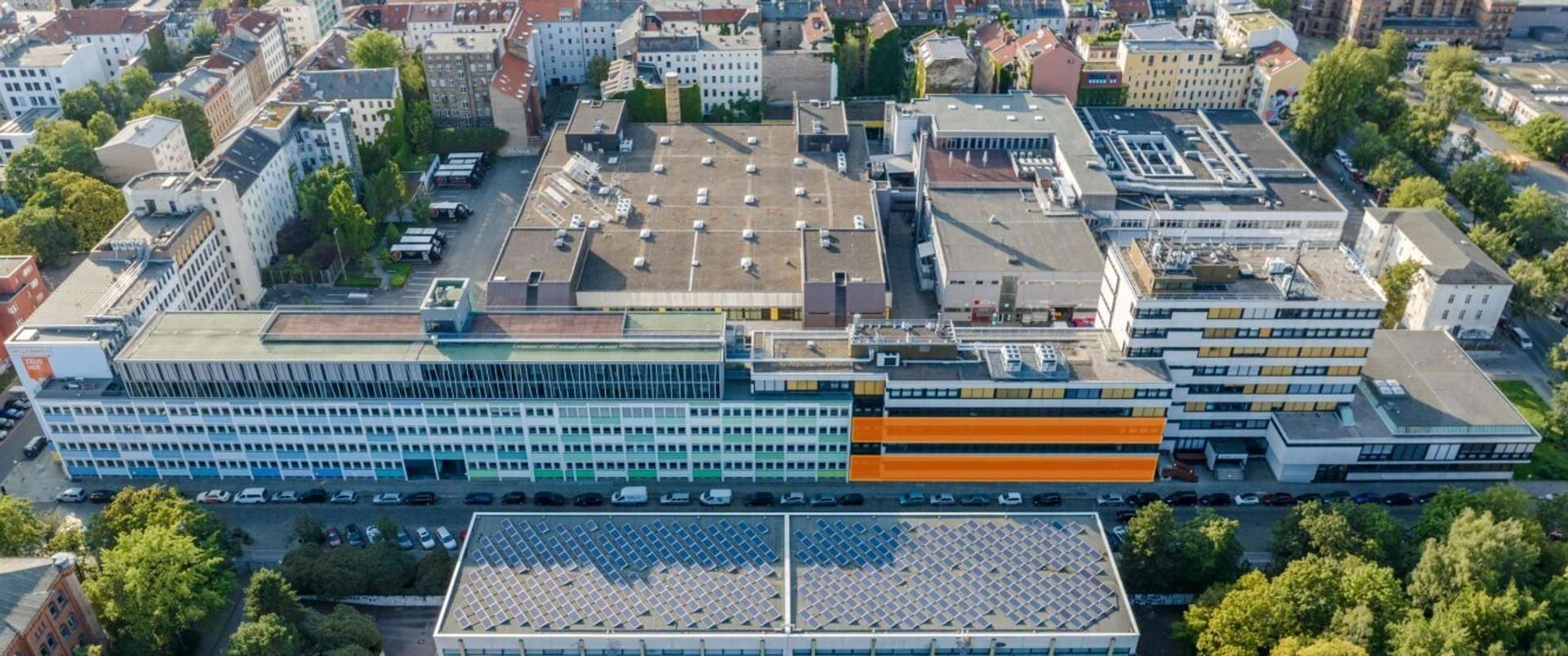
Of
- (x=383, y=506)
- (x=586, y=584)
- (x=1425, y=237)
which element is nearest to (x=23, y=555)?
(x=383, y=506)

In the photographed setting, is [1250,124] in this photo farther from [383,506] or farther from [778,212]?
[383,506]

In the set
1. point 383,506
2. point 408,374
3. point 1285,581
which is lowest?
point 383,506

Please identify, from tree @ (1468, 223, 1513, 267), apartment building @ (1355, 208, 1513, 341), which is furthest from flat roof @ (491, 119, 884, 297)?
tree @ (1468, 223, 1513, 267)

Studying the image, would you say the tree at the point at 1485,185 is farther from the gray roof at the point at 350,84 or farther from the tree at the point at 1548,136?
the gray roof at the point at 350,84

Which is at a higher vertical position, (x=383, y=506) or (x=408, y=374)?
(x=408, y=374)

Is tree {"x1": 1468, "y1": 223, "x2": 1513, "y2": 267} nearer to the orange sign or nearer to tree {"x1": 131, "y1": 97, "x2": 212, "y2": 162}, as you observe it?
the orange sign

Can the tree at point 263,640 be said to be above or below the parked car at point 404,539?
above

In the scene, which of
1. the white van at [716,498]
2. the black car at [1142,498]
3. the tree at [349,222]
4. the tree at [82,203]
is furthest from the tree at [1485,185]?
the tree at [82,203]
